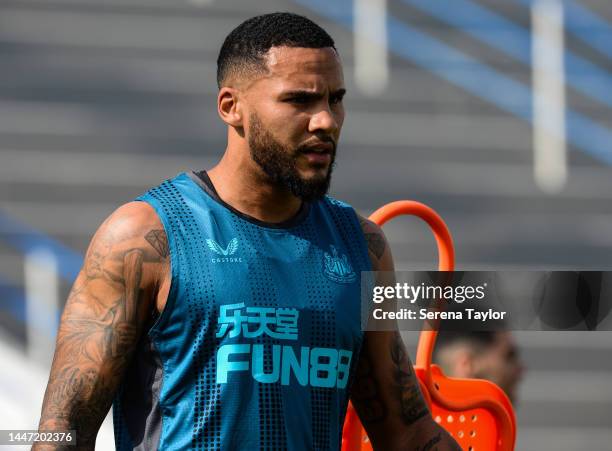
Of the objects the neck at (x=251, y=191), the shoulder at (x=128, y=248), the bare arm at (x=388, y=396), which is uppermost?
the neck at (x=251, y=191)

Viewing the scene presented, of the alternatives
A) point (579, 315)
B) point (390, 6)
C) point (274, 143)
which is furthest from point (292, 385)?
point (390, 6)

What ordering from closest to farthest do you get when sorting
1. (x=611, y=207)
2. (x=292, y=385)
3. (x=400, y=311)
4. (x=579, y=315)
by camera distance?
(x=292, y=385)
(x=400, y=311)
(x=579, y=315)
(x=611, y=207)

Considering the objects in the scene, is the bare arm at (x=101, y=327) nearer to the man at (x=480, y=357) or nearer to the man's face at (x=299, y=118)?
the man's face at (x=299, y=118)

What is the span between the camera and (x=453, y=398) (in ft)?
11.3

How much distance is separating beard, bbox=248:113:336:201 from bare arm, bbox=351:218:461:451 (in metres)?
0.25

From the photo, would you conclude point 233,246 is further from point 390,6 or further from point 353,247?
point 390,6

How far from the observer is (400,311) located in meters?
3.51

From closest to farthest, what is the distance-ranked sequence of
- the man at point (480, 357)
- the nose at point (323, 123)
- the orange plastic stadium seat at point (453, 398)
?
1. the nose at point (323, 123)
2. the orange plastic stadium seat at point (453, 398)
3. the man at point (480, 357)

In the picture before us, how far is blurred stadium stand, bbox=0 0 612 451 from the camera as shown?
19.5ft

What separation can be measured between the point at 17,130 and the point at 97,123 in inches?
14.5

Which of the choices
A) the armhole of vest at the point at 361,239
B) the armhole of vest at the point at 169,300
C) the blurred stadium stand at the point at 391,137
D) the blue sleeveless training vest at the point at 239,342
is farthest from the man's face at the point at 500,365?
the armhole of vest at the point at 169,300

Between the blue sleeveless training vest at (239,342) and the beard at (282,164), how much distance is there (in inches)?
4.3

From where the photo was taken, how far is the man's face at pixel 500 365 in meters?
4.82

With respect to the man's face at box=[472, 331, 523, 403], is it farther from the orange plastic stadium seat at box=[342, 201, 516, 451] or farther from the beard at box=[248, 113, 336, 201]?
the beard at box=[248, 113, 336, 201]
